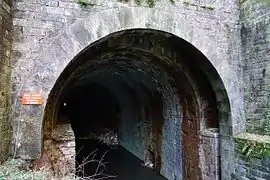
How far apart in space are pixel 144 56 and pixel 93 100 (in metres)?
12.0

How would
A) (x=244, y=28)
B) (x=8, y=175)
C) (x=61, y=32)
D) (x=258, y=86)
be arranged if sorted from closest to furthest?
(x=8, y=175), (x=61, y=32), (x=258, y=86), (x=244, y=28)

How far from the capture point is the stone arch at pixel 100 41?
4855 mm

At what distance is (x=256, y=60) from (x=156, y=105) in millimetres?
4560

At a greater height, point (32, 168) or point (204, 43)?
point (204, 43)

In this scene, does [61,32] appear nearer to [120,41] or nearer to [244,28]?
[120,41]

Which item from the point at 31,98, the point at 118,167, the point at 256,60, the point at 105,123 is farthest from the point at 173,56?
the point at 105,123

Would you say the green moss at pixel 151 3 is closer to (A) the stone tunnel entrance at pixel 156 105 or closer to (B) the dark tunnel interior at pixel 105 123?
(A) the stone tunnel entrance at pixel 156 105

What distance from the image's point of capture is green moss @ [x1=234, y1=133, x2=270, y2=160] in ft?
17.1

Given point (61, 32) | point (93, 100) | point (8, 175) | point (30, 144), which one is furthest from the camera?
point (93, 100)

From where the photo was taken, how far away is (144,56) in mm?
7410

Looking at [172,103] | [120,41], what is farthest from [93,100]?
[120,41]

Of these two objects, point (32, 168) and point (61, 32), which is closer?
point (32, 168)

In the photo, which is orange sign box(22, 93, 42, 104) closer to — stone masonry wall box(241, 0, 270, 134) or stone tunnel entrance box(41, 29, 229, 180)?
stone tunnel entrance box(41, 29, 229, 180)

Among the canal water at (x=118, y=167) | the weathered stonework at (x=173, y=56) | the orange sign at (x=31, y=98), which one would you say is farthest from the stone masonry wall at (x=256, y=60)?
the orange sign at (x=31, y=98)
